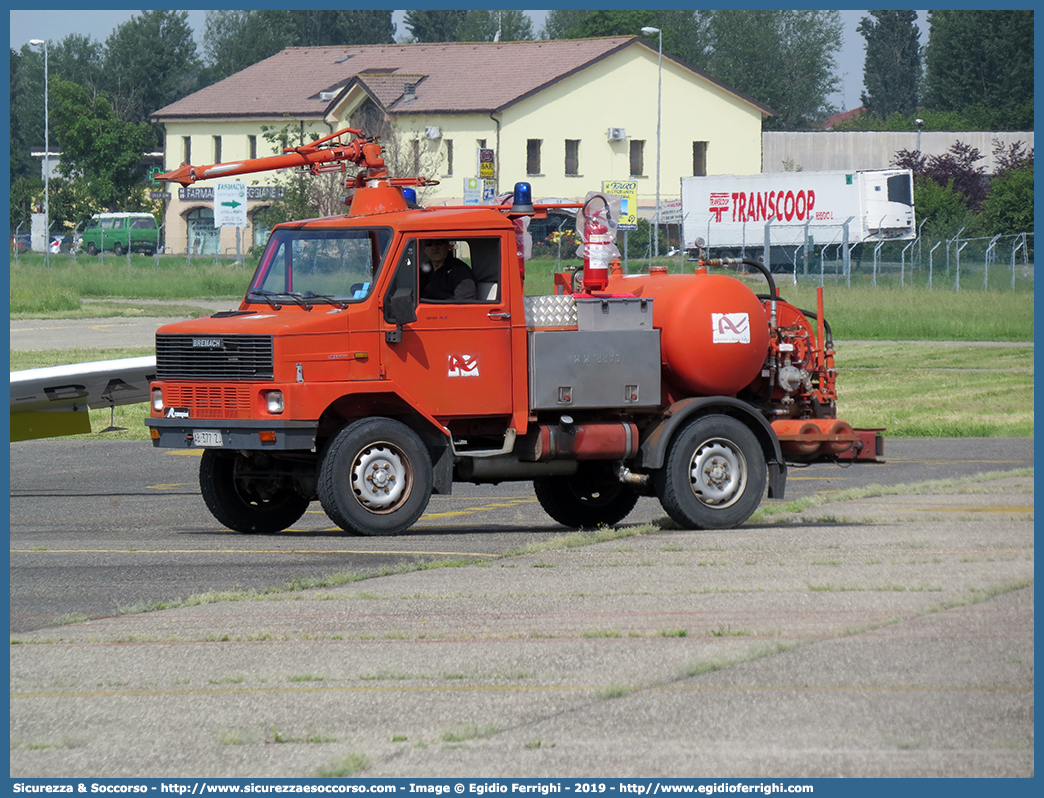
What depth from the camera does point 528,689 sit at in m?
7.36

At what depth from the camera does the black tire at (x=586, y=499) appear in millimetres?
14203

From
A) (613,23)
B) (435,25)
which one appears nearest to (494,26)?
(435,25)

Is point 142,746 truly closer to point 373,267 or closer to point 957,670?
point 957,670

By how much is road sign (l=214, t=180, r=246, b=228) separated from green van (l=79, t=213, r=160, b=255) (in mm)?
28446

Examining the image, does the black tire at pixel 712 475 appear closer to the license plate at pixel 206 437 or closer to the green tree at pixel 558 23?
the license plate at pixel 206 437

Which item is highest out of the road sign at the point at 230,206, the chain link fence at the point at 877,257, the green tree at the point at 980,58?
the green tree at the point at 980,58

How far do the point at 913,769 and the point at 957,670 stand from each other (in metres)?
1.74

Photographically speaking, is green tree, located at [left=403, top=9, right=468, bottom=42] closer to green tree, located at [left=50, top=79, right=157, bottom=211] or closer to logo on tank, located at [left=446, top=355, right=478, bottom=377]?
green tree, located at [left=50, top=79, right=157, bottom=211]

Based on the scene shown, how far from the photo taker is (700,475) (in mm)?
13227

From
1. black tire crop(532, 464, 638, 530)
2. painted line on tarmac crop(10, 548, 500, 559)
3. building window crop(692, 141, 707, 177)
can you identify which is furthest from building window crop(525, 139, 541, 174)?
painted line on tarmac crop(10, 548, 500, 559)

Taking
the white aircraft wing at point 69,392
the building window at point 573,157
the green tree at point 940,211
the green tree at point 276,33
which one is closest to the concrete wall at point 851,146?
the building window at point 573,157

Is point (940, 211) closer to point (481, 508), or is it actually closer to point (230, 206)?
point (230, 206)

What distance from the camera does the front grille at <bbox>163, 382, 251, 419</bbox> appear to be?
12477 mm

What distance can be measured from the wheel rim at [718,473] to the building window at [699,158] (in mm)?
71301
